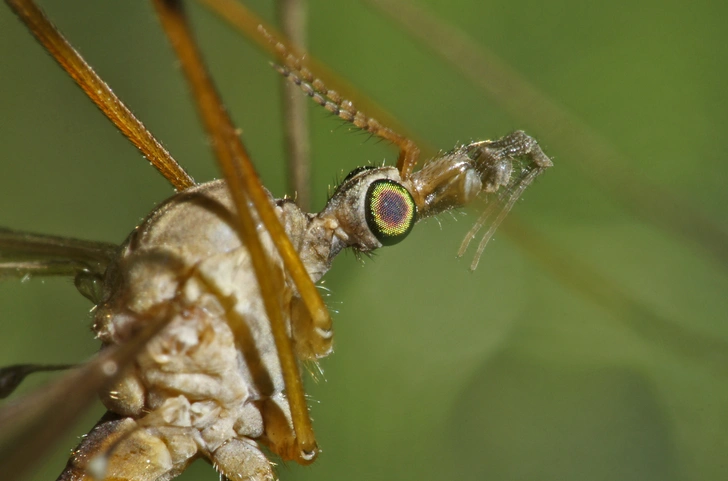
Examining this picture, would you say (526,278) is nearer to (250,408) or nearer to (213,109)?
(250,408)

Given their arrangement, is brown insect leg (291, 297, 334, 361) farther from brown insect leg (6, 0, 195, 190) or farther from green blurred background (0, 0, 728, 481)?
green blurred background (0, 0, 728, 481)

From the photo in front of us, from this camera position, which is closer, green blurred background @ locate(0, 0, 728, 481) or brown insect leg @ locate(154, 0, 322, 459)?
brown insect leg @ locate(154, 0, 322, 459)

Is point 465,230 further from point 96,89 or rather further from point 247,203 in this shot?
point 247,203

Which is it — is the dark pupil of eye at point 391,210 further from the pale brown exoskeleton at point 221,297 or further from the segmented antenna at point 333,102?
the segmented antenna at point 333,102

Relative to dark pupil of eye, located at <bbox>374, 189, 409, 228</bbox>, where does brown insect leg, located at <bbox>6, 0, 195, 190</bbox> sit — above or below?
above

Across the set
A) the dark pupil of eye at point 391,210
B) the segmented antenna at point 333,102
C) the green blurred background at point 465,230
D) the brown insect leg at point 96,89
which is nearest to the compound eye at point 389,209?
the dark pupil of eye at point 391,210

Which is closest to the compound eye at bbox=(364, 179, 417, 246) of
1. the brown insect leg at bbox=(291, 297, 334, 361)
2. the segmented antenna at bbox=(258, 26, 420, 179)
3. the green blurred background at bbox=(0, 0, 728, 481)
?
the segmented antenna at bbox=(258, 26, 420, 179)

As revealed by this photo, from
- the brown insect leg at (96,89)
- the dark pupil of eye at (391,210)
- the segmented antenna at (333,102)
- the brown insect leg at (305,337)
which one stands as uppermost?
the brown insect leg at (96,89)
